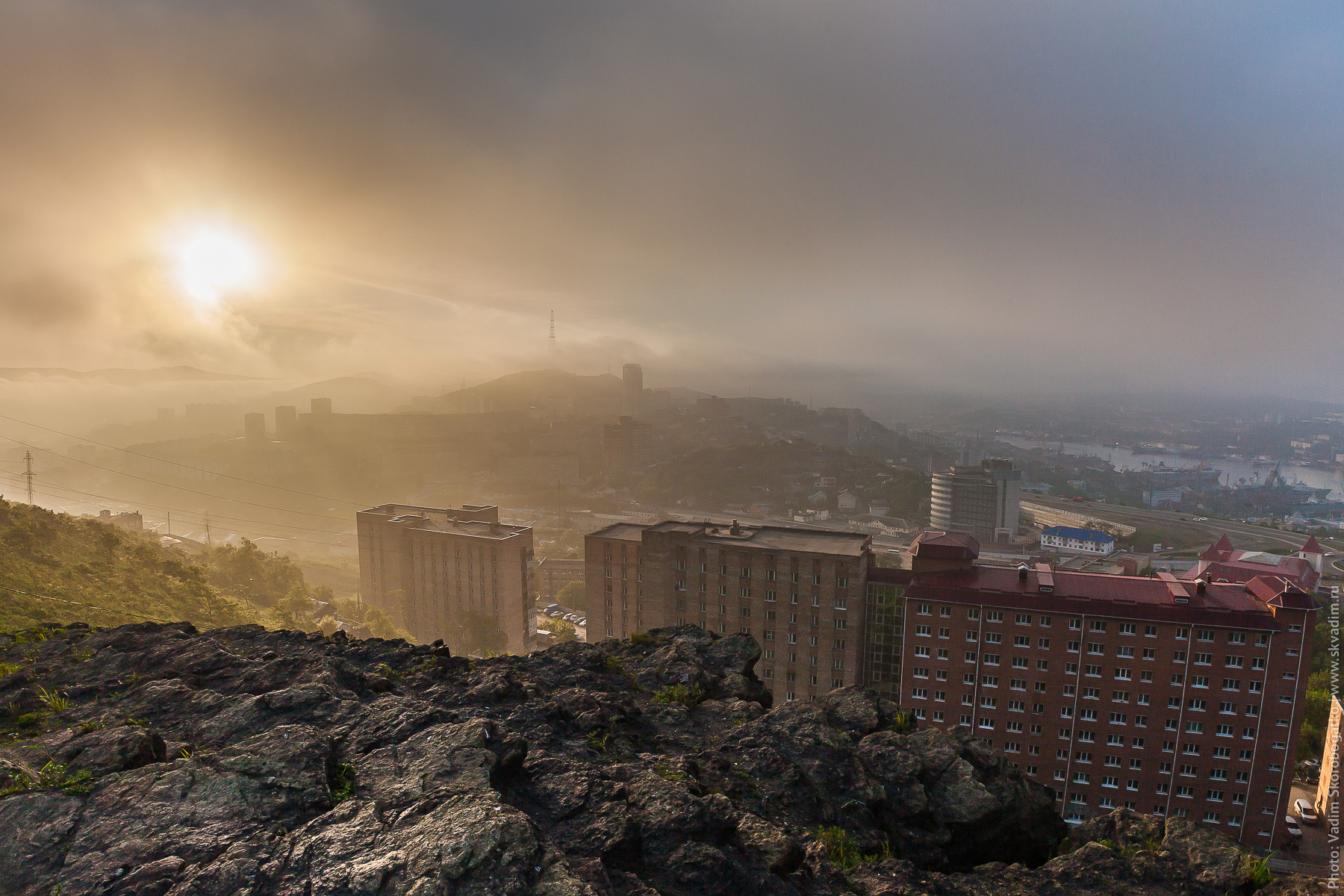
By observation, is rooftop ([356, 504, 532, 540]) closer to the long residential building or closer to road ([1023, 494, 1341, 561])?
the long residential building

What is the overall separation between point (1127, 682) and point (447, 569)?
35.2 meters

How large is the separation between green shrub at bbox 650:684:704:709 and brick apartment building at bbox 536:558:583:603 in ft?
163

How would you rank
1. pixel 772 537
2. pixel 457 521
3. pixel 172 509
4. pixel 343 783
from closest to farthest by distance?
pixel 343 783, pixel 772 537, pixel 457 521, pixel 172 509

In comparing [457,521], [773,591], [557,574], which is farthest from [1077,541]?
[457,521]

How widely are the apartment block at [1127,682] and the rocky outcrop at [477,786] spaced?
1377 cm

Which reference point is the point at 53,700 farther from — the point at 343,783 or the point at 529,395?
the point at 529,395

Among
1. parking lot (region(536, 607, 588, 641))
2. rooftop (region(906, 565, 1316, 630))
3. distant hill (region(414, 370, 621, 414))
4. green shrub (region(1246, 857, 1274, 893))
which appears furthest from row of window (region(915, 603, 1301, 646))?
distant hill (region(414, 370, 621, 414))

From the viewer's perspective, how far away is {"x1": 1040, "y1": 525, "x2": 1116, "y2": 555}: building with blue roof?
64000 millimetres

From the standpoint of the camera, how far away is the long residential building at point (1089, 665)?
18.2 metres

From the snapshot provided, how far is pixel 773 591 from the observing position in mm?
23719

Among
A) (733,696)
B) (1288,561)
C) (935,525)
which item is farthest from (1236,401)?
(733,696)

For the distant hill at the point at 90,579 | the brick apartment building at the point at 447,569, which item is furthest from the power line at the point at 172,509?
the distant hill at the point at 90,579

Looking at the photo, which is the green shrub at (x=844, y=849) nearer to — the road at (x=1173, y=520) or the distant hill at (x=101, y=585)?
the distant hill at (x=101, y=585)

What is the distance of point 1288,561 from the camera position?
25641mm
